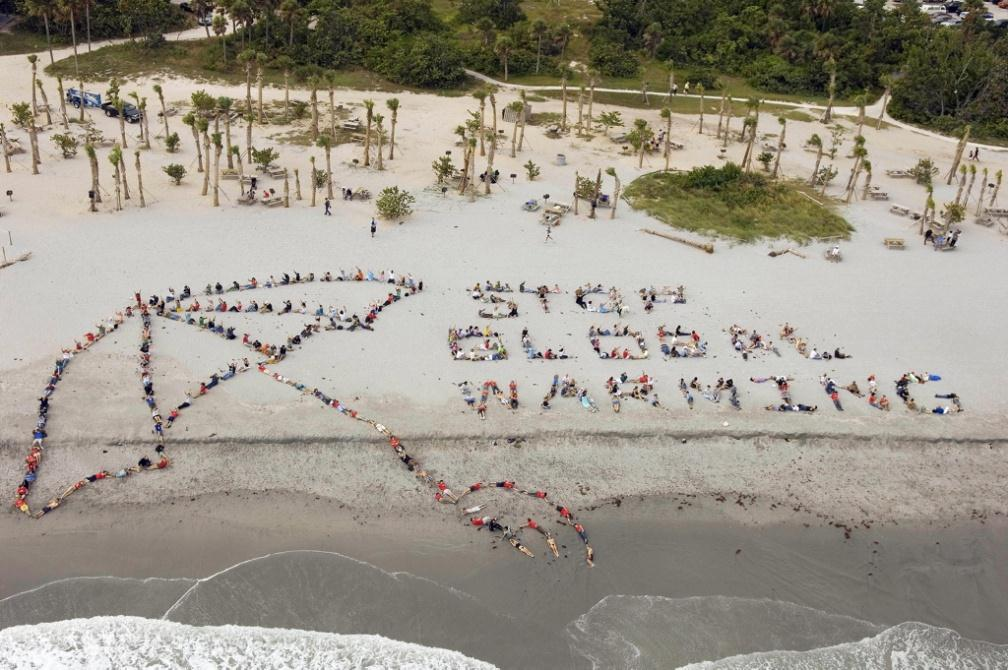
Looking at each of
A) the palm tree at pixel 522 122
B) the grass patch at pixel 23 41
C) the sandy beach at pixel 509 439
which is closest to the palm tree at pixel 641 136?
the palm tree at pixel 522 122

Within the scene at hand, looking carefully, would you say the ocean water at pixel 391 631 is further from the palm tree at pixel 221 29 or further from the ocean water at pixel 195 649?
the palm tree at pixel 221 29

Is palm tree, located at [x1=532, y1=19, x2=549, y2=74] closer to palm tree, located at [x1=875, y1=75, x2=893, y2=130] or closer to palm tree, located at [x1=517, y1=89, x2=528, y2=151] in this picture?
palm tree, located at [x1=517, y1=89, x2=528, y2=151]

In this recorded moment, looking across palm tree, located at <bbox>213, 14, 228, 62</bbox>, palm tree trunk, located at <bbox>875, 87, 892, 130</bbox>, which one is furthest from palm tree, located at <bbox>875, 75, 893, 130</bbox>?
palm tree, located at <bbox>213, 14, 228, 62</bbox>

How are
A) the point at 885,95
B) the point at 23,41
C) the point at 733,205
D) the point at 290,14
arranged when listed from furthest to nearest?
1. the point at 23,41
2. the point at 885,95
3. the point at 290,14
4. the point at 733,205

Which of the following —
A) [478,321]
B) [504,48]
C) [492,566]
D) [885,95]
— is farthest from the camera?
[504,48]

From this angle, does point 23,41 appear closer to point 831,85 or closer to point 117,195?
point 117,195

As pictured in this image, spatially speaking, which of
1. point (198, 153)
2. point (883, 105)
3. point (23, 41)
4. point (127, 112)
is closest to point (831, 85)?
point (883, 105)

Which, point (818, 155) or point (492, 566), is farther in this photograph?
point (818, 155)
